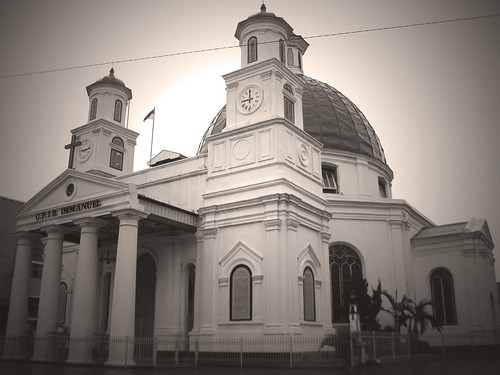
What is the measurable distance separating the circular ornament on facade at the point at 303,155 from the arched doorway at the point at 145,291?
444 inches

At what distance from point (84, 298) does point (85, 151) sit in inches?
539

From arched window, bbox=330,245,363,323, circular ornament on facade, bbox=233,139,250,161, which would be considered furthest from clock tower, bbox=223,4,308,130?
arched window, bbox=330,245,363,323

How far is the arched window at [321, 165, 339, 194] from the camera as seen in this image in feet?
110

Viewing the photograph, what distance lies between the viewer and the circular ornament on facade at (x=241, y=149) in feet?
82.1

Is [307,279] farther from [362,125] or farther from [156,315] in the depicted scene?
[362,125]

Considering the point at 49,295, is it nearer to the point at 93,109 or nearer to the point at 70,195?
the point at 70,195

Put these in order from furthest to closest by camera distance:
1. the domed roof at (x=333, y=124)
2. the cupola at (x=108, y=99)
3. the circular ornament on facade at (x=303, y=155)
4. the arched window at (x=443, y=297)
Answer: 1. the domed roof at (x=333, y=124)
2. the cupola at (x=108, y=99)
3. the arched window at (x=443, y=297)
4. the circular ornament on facade at (x=303, y=155)

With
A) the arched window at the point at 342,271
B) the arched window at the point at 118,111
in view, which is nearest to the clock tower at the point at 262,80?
the arched window at the point at 342,271

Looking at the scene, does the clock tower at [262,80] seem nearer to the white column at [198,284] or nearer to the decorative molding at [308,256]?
the white column at [198,284]

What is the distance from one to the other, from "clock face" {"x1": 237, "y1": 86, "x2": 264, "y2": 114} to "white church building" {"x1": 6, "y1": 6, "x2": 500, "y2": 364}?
0.23 feet

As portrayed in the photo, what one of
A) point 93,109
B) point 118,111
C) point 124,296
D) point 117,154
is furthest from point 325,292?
point 93,109

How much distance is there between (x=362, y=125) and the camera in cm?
3762

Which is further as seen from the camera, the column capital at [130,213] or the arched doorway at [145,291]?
the arched doorway at [145,291]

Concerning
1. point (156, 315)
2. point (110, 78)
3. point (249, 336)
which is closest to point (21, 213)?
point (156, 315)
